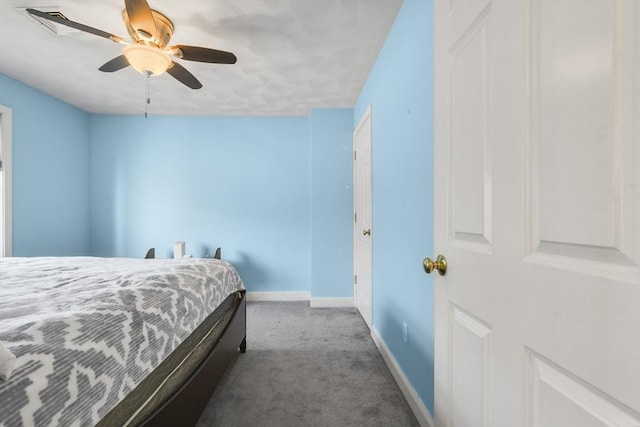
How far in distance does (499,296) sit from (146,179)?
3.98 m

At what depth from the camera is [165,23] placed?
174 cm

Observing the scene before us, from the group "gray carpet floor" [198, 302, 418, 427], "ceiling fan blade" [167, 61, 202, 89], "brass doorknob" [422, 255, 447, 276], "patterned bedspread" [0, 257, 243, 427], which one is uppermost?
"ceiling fan blade" [167, 61, 202, 89]

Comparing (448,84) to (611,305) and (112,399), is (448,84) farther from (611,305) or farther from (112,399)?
(112,399)

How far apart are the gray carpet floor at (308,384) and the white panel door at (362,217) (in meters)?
0.37

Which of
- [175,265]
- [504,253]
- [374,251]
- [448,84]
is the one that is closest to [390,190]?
[374,251]

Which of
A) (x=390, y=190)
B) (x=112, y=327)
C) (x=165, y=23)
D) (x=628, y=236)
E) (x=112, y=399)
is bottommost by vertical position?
(x=112, y=399)

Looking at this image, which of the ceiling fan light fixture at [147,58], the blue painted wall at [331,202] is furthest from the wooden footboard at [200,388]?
the ceiling fan light fixture at [147,58]

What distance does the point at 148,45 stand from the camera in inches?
→ 63.6

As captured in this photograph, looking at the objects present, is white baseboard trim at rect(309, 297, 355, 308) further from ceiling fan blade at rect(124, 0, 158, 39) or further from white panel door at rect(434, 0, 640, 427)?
ceiling fan blade at rect(124, 0, 158, 39)

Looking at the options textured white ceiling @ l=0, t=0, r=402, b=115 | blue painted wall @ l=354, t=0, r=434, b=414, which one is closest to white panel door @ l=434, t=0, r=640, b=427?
blue painted wall @ l=354, t=0, r=434, b=414

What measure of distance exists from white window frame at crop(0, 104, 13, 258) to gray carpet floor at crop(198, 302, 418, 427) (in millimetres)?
2409

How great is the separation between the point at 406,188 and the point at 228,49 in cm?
172

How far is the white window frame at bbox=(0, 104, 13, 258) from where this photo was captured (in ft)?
8.27

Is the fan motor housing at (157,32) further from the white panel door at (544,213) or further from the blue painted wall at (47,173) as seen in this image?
the blue painted wall at (47,173)
